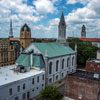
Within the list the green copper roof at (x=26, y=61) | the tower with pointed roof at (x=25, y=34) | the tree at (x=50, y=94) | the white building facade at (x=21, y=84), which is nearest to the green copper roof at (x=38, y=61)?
the white building facade at (x=21, y=84)

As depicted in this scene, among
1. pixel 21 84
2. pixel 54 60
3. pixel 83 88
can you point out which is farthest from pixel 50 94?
pixel 54 60

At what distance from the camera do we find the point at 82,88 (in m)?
27.5

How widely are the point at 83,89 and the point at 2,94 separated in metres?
17.1

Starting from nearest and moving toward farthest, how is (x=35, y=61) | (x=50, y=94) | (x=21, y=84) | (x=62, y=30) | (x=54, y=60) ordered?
(x=50, y=94)
(x=21, y=84)
(x=35, y=61)
(x=54, y=60)
(x=62, y=30)

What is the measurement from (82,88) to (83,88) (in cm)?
23

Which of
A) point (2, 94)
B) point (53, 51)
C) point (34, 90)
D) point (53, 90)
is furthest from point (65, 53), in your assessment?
point (2, 94)

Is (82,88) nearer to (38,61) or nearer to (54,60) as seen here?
(38,61)

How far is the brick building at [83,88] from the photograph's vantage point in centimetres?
2603

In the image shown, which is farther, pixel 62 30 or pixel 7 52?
pixel 7 52

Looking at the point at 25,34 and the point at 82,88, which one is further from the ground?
the point at 25,34

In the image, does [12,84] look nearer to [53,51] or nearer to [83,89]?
[83,89]

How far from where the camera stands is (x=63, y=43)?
56.8 meters

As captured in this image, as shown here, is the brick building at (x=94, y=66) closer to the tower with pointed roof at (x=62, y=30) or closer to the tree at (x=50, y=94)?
the tower with pointed roof at (x=62, y=30)

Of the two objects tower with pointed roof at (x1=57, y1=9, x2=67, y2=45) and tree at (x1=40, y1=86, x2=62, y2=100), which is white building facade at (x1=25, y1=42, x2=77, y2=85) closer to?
tower with pointed roof at (x1=57, y1=9, x2=67, y2=45)
